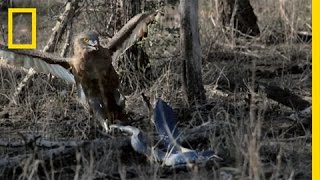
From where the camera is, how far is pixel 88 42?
668 cm

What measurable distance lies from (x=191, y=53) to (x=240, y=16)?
385cm

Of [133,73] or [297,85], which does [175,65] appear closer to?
[133,73]

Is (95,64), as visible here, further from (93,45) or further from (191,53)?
(191,53)

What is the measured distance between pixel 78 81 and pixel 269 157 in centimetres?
210

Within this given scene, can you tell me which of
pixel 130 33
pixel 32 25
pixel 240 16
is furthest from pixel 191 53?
pixel 32 25

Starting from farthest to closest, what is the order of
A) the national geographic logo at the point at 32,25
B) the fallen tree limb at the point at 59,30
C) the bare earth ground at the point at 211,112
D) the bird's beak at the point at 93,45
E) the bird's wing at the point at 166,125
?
the national geographic logo at the point at 32,25
the fallen tree limb at the point at 59,30
the bird's beak at the point at 93,45
the bird's wing at the point at 166,125
the bare earth ground at the point at 211,112

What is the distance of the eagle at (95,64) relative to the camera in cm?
671

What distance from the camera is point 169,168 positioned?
209 inches

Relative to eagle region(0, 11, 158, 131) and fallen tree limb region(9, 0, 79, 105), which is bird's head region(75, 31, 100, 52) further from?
fallen tree limb region(9, 0, 79, 105)

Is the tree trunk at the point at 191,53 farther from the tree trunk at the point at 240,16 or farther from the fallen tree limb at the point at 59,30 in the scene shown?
the tree trunk at the point at 240,16

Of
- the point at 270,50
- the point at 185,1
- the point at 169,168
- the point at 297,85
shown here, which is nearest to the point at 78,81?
the point at 185,1

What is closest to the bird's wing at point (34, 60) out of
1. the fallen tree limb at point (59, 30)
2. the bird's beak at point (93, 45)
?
the bird's beak at point (93, 45)

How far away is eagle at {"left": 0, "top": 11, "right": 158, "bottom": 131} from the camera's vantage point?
6711 millimetres

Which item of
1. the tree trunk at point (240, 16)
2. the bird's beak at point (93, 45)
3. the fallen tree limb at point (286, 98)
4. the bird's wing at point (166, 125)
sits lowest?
the bird's wing at point (166, 125)
